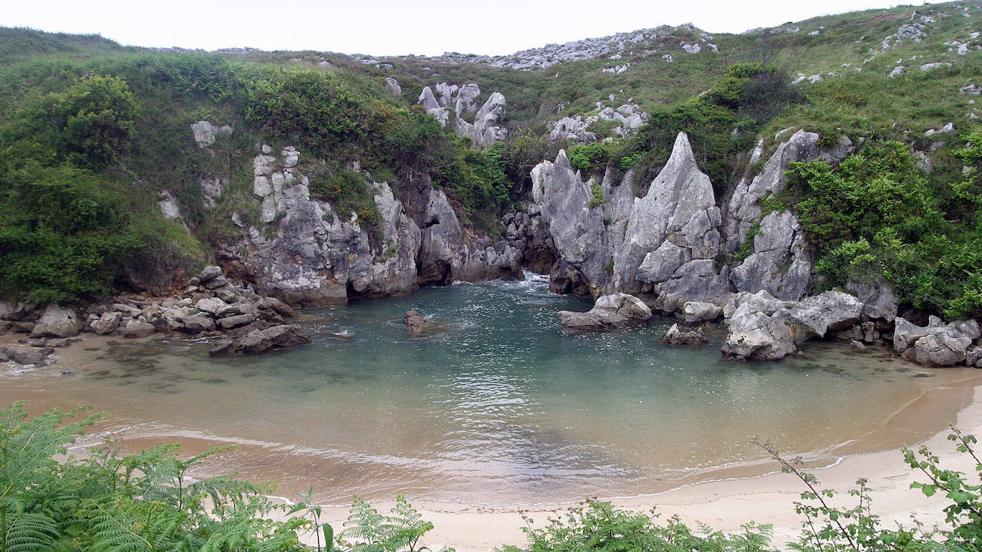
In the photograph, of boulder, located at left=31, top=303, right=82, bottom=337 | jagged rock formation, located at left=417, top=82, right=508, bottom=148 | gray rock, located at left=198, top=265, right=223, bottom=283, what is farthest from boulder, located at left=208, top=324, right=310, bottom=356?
jagged rock formation, located at left=417, top=82, right=508, bottom=148

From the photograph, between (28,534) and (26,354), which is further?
(26,354)

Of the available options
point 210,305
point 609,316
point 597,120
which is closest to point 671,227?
point 609,316

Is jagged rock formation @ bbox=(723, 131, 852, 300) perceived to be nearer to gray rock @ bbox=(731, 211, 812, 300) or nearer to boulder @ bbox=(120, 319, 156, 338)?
gray rock @ bbox=(731, 211, 812, 300)

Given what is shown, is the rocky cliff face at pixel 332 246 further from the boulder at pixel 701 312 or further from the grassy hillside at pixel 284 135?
the boulder at pixel 701 312

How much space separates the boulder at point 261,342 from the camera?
2306 centimetres

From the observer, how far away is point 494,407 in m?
17.6

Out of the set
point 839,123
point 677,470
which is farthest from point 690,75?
point 677,470

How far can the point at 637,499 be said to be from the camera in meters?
12.2

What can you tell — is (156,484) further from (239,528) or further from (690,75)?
(690,75)

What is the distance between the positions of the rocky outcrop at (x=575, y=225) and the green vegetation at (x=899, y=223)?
36.6 feet

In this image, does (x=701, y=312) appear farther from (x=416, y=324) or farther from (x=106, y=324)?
(x=106, y=324)

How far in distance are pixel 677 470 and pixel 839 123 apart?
24.8m

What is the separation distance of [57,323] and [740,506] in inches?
1091

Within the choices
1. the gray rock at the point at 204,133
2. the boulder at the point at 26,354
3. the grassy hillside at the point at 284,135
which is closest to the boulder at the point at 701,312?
the grassy hillside at the point at 284,135
